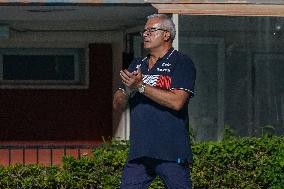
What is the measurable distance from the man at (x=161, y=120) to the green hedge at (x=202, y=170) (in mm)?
3043

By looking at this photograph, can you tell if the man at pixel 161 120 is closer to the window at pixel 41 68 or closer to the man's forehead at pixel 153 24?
the man's forehead at pixel 153 24

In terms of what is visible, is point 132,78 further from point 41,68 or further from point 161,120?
point 41,68

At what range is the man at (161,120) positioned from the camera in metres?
6.22

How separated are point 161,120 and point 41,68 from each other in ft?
34.3

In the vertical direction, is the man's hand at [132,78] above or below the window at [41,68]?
below

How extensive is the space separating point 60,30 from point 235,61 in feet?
15.8

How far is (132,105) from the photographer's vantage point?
20.9 ft

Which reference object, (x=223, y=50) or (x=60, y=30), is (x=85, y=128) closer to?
(x=60, y=30)

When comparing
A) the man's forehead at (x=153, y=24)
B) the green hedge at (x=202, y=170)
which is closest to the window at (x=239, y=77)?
the green hedge at (x=202, y=170)

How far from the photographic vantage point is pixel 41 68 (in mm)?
16469

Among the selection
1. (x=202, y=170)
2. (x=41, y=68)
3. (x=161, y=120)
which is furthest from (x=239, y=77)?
(x=161, y=120)

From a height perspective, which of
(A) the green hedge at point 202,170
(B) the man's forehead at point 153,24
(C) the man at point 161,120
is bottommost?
(A) the green hedge at point 202,170

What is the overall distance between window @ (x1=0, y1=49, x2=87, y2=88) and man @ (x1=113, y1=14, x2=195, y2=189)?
10242mm

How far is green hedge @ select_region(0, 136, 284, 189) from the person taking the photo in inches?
370
